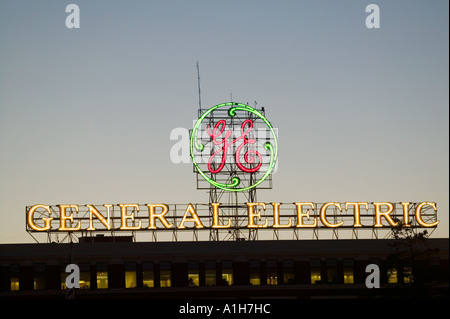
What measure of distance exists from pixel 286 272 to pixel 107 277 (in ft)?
57.5

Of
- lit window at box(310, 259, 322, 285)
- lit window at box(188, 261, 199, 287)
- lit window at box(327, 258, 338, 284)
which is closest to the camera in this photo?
lit window at box(188, 261, 199, 287)

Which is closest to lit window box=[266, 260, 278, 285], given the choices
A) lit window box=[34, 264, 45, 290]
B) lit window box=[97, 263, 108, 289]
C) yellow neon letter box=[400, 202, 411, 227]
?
yellow neon letter box=[400, 202, 411, 227]

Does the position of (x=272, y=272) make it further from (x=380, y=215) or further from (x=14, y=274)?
(x=14, y=274)

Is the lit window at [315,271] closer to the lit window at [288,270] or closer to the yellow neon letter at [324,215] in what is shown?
the lit window at [288,270]

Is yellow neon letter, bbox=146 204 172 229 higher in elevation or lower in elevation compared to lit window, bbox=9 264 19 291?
higher

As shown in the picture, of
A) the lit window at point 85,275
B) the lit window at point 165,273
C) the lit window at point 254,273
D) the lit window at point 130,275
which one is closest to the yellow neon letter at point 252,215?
the lit window at point 254,273

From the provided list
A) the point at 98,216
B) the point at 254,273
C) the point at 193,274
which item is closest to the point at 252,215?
the point at 254,273

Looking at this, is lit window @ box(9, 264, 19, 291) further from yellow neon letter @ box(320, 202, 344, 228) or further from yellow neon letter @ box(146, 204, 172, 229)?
yellow neon letter @ box(320, 202, 344, 228)

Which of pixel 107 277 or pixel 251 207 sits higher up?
pixel 251 207
